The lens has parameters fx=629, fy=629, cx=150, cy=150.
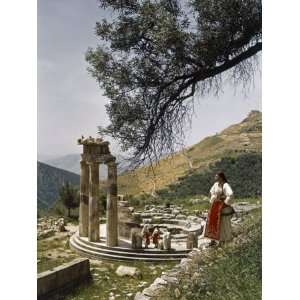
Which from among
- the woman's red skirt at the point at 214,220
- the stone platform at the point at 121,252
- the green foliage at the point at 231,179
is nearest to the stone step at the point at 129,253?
the stone platform at the point at 121,252

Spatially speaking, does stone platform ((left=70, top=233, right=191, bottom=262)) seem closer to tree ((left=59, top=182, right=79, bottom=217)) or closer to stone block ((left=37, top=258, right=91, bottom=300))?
stone block ((left=37, top=258, right=91, bottom=300))

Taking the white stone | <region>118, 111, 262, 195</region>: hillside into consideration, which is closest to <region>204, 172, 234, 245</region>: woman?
<region>118, 111, 262, 195</region>: hillside

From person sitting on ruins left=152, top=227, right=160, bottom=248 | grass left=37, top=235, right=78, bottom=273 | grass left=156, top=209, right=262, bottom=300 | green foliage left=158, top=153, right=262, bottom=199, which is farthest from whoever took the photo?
grass left=37, top=235, right=78, bottom=273

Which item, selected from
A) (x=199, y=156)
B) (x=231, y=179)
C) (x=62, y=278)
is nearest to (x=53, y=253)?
(x=62, y=278)

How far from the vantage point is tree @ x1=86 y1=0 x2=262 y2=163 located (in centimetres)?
818

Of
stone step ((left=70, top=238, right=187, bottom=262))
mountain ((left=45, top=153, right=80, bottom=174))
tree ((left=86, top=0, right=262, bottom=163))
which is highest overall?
tree ((left=86, top=0, right=262, bottom=163))

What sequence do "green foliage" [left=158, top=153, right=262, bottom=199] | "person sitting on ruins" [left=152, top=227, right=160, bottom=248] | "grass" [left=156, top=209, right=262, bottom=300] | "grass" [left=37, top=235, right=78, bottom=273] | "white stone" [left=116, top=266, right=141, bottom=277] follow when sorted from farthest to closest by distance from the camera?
"grass" [left=37, top=235, right=78, bottom=273], "person sitting on ruins" [left=152, top=227, right=160, bottom=248], "white stone" [left=116, top=266, right=141, bottom=277], "green foliage" [left=158, top=153, right=262, bottom=199], "grass" [left=156, top=209, right=262, bottom=300]

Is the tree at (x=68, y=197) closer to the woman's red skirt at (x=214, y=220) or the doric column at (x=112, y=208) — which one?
the doric column at (x=112, y=208)

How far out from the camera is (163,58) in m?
8.35

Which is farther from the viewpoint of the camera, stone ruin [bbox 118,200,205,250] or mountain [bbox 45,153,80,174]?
mountain [bbox 45,153,80,174]

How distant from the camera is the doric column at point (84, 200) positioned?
828 centimetres

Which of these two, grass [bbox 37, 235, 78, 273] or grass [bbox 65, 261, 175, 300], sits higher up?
grass [bbox 37, 235, 78, 273]

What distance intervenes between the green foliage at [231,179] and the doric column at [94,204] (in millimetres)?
849

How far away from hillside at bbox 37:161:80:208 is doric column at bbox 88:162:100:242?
23cm
